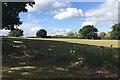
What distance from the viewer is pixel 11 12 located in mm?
21484

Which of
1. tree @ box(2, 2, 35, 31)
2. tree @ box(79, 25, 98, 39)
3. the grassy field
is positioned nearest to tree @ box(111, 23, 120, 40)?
tree @ box(79, 25, 98, 39)

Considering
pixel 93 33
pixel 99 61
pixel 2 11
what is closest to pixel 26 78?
pixel 99 61

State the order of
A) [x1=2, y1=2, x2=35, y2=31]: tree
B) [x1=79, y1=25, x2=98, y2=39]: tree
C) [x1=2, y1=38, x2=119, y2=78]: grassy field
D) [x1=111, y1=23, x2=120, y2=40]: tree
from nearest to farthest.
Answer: [x1=2, y1=38, x2=119, y2=78]: grassy field → [x1=2, y1=2, x2=35, y2=31]: tree → [x1=111, y1=23, x2=120, y2=40]: tree → [x1=79, y1=25, x2=98, y2=39]: tree

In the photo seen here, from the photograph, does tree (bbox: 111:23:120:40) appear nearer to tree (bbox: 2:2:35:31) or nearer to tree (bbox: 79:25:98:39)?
tree (bbox: 79:25:98:39)

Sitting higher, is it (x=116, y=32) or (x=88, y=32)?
(x=88, y=32)

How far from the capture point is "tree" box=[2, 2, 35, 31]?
66.1 feet

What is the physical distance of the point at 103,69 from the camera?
1467cm

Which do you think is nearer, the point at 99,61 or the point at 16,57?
the point at 99,61

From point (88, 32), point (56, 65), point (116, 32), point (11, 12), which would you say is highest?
point (88, 32)

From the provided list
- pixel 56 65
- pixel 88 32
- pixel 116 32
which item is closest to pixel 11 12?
pixel 56 65

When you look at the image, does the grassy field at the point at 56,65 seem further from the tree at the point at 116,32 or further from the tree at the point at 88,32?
the tree at the point at 88,32

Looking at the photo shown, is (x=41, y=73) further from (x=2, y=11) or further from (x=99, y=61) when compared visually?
(x=2, y=11)

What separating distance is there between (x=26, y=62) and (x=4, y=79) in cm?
424

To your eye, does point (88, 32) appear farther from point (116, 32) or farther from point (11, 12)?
point (11, 12)
